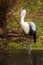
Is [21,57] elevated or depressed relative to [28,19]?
depressed

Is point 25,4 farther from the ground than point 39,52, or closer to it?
farther from the ground

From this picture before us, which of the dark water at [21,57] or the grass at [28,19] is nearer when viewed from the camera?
the dark water at [21,57]

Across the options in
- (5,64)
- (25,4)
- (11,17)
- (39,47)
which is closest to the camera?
(5,64)

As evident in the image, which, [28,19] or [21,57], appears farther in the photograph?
[28,19]

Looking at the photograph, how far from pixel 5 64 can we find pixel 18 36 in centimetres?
98

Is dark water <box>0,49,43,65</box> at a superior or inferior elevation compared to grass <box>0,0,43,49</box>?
inferior

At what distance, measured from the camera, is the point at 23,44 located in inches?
305

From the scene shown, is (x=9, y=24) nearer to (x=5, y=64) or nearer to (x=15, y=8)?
(x=15, y=8)

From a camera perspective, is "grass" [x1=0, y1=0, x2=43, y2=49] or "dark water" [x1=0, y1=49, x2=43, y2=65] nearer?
"dark water" [x1=0, y1=49, x2=43, y2=65]

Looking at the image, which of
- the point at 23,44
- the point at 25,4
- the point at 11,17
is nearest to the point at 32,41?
the point at 23,44

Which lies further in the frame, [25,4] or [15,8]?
[25,4]

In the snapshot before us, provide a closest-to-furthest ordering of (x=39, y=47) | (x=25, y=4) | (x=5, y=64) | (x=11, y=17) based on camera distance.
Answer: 1. (x=5, y=64)
2. (x=39, y=47)
3. (x=11, y=17)
4. (x=25, y=4)

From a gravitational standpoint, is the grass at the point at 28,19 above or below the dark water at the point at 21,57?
above

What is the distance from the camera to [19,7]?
27.3 feet
